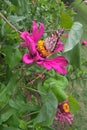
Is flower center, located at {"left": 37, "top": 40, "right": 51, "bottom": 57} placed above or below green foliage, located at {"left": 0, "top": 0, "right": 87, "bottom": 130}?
above

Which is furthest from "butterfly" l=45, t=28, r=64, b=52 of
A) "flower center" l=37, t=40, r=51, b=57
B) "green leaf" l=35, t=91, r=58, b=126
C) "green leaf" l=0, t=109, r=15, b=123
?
"green leaf" l=0, t=109, r=15, b=123

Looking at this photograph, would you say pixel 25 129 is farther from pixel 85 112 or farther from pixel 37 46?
pixel 85 112

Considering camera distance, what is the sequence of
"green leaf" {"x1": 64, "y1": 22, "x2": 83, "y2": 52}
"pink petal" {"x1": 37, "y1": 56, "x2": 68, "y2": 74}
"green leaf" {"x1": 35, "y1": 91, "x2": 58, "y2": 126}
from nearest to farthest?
"green leaf" {"x1": 64, "y1": 22, "x2": 83, "y2": 52} < "pink petal" {"x1": 37, "y1": 56, "x2": 68, "y2": 74} < "green leaf" {"x1": 35, "y1": 91, "x2": 58, "y2": 126}

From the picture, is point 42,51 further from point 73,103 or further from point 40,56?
point 73,103

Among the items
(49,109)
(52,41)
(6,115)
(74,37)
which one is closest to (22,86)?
(6,115)

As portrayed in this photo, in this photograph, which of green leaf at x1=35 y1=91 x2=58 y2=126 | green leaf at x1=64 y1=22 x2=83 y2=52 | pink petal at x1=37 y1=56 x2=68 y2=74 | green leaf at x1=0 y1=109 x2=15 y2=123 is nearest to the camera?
green leaf at x1=64 y1=22 x2=83 y2=52

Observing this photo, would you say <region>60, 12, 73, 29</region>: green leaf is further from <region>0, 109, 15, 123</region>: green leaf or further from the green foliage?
<region>0, 109, 15, 123</region>: green leaf

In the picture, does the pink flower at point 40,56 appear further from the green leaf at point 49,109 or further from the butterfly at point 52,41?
the green leaf at point 49,109

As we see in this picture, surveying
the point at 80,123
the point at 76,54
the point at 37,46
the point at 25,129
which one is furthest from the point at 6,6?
the point at 80,123
